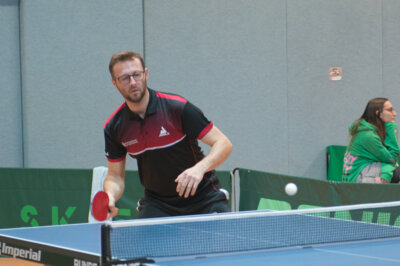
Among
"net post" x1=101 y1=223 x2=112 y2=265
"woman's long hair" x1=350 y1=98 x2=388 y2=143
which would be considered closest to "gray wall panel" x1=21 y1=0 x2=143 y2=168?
"woman's long hair" x1=350 y1=98 x2=388 y2=143

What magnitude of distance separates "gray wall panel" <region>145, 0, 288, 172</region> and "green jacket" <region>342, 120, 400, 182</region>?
2.56 meters

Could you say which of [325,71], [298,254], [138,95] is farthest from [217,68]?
[298,254]

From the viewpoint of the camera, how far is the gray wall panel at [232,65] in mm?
8602

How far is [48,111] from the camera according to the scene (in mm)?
8344

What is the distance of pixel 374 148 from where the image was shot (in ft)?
20.0

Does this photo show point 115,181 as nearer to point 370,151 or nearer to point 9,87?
point 370,151

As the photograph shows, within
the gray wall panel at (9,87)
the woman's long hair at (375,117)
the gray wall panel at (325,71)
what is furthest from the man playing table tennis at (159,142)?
the gray wall panel at (325,71)

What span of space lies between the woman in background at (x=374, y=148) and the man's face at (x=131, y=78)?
11.2 feet

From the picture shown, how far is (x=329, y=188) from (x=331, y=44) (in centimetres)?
448

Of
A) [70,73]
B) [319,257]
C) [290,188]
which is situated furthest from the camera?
[70,73]

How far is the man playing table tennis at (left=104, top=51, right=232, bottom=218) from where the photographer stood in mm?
3307

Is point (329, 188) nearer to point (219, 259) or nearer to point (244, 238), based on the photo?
point (244, 238)

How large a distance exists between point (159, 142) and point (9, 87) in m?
5.49

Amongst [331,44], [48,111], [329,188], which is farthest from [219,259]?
[331,44]
